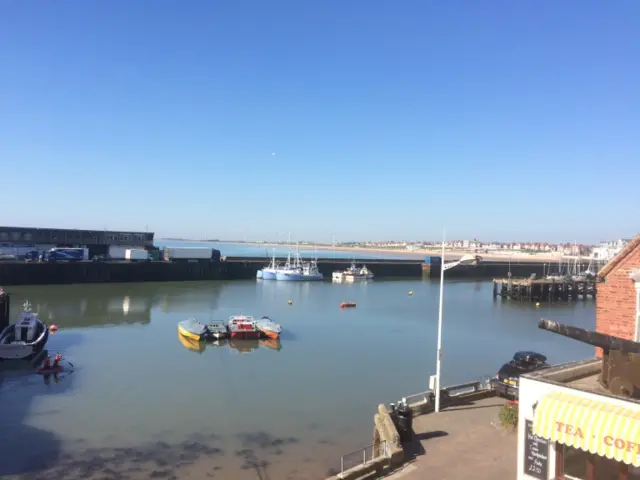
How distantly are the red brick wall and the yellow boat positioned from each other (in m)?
27.2

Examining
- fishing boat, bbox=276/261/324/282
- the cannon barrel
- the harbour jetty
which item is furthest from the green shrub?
fishing boat, bbox=276/261/324/282

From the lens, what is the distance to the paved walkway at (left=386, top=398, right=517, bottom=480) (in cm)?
1202

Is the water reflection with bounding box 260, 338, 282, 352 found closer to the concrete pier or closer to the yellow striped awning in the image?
the concrete pier

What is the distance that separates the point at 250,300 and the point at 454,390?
51190 mm

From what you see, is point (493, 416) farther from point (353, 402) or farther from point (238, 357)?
point (238, 357)

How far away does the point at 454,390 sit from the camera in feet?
62.8

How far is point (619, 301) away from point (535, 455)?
6.49 m

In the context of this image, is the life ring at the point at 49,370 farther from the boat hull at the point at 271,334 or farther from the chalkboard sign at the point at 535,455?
the chalkboard sign at the point at 535,455

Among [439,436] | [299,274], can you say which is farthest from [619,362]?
[299,274]

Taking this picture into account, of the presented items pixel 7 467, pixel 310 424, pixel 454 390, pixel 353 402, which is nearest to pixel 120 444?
pixel 7 467

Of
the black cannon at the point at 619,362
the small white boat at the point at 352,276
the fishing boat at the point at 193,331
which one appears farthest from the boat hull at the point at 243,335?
the small white boat at the point at 352,276

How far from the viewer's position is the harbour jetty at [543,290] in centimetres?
7550

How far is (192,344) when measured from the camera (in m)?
37.6

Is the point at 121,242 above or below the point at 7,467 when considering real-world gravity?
above
